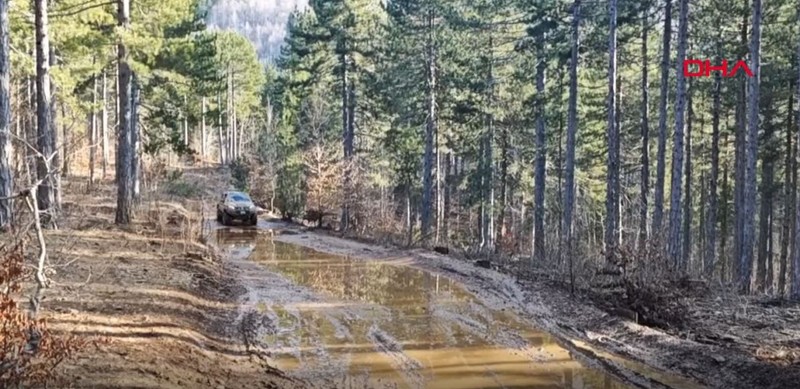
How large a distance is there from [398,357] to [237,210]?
20.4 m

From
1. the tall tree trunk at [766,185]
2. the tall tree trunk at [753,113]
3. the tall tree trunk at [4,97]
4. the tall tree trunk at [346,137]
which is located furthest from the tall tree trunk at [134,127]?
the tall tree trunk at [766,185]

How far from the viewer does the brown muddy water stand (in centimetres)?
806

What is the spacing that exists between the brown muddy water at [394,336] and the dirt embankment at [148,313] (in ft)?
2.05

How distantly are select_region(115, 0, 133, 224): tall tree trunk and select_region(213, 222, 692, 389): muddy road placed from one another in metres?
4.12

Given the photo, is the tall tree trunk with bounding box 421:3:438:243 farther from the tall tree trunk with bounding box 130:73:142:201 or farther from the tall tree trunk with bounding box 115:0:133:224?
the tall tree trunk with bounding box 115:0:133:224

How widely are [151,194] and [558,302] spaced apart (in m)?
20.1

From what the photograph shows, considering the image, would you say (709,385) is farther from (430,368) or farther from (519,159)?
(519,159)

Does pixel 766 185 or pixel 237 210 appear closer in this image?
pixel 766 185

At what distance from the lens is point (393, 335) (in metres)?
10.0

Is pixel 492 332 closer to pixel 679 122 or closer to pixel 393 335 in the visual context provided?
pixel 393 335

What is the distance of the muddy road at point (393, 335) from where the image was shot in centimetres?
806

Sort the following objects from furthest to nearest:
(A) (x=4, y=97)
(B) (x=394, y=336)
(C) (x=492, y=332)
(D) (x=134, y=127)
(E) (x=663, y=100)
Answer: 1. (D) (x=134, y=127)
2. (E) (x=663, y=100)
3. (A) (x=4, y=97)
4. (C) (x=492, y=332)
5. (B) (x=394, y=336)

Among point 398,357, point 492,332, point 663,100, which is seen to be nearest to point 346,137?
point 663,100

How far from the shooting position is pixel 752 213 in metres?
15.9
